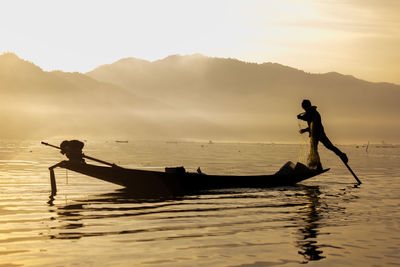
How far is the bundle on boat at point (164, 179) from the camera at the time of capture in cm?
2403

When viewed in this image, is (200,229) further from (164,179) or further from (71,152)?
(71,152)

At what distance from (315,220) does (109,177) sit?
32.4 feet

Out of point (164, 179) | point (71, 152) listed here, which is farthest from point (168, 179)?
point (71, 152)

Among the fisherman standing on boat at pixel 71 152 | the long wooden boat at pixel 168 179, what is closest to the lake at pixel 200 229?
the long wooden boat at pixel 168 179

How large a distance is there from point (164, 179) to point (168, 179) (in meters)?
0.19

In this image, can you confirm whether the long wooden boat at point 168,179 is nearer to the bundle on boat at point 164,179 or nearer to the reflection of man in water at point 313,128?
the bundle on boat at point 164,179

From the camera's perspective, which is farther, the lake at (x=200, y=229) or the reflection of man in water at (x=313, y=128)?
the reflection of man in water at (x=313, y=128)

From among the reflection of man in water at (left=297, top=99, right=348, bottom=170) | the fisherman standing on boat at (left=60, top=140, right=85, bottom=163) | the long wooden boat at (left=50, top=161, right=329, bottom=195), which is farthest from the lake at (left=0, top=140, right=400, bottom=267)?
the reflection of man in water at (left=297, top=99, right=348, bottom=170)

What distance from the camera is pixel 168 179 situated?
83.7ft

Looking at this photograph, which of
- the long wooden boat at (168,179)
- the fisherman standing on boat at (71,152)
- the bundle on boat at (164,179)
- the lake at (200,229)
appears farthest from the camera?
the long wooden boat at (168,179)

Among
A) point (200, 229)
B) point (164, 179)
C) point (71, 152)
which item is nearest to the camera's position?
point (200, 229)

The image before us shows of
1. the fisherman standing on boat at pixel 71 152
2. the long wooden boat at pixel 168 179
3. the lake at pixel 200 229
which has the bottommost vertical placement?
the lake at pixel 200 229

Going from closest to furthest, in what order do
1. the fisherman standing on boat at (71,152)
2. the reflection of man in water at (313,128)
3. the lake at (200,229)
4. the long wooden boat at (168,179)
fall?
1. the lake at (200,229)
2. the fisherman standing on boat at (71,152)
3. the long wooden boat at (168,179)
4. the reflection of man in water at (313,128)

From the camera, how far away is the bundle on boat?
24031 millimetres
